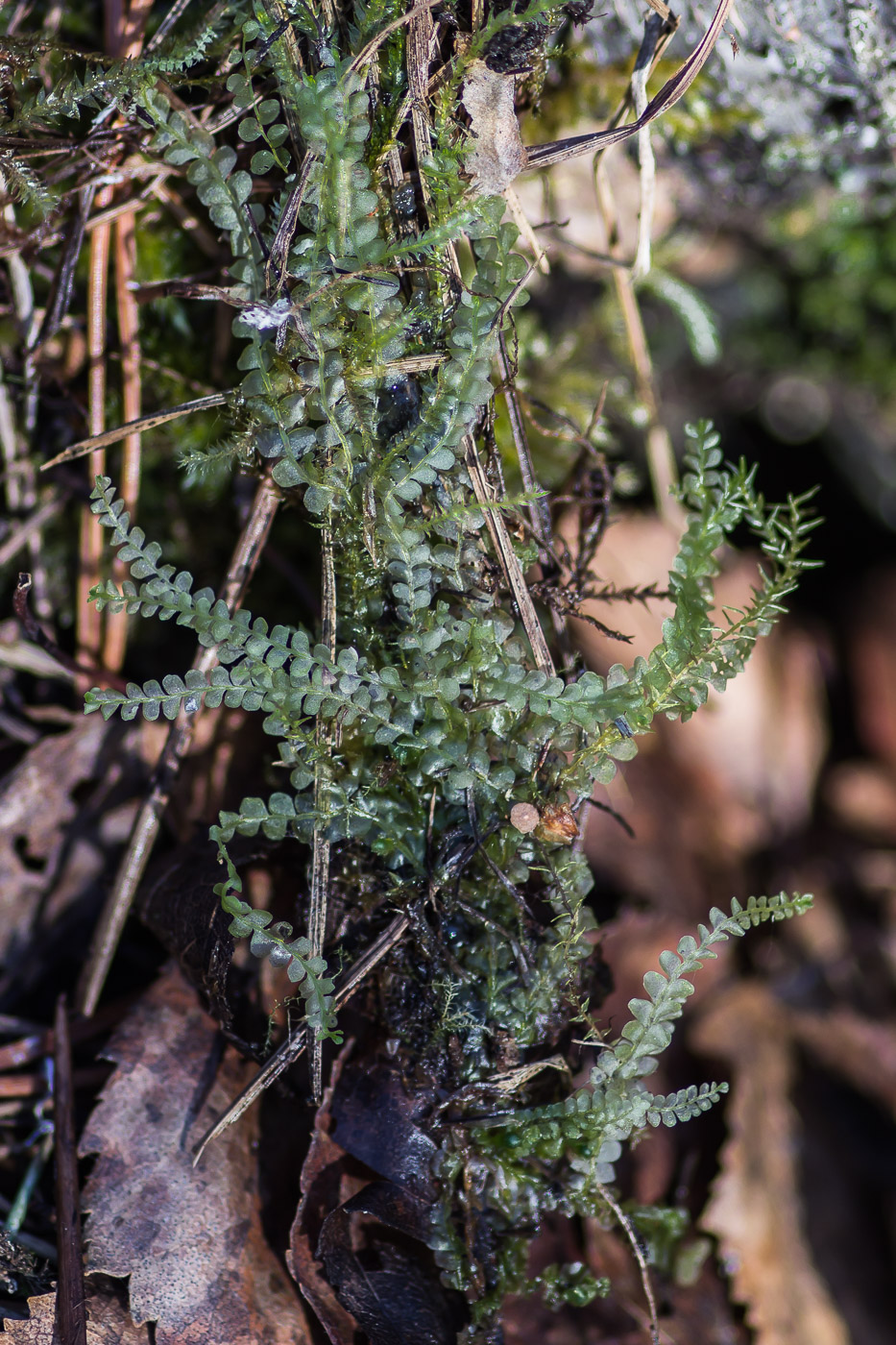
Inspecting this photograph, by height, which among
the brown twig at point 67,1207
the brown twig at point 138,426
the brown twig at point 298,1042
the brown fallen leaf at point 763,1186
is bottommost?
the brown fallen leaf at point 763,1186

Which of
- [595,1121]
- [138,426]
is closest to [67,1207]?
[595,1121]

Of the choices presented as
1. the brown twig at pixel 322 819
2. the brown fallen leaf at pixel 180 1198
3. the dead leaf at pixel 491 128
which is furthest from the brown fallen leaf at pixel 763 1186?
the dead leaf at pixel 491 128

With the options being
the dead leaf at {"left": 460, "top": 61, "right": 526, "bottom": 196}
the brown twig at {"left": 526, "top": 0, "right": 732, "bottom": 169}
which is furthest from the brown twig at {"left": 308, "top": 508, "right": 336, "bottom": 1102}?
the brown twig at {"left": 526, "top": 0, "right": 732, "bottom": 169}

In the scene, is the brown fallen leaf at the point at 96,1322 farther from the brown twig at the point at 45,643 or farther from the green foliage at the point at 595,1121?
the brown twig at the point at 45,643

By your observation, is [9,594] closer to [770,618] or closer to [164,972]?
[164,972]

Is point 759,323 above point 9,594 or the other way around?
above

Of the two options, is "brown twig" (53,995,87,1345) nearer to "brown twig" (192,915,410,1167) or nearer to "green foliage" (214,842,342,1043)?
"brown twig" (192,915,410,1167)

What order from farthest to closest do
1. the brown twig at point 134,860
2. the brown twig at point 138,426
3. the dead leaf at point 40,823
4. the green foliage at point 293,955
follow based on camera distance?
the dead leaf at point 40,823, the brown twig at point 134,860, the brown twig at point 138,426, the green foliage at point 293,955

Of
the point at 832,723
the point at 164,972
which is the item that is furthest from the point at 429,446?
the point at 832,723
